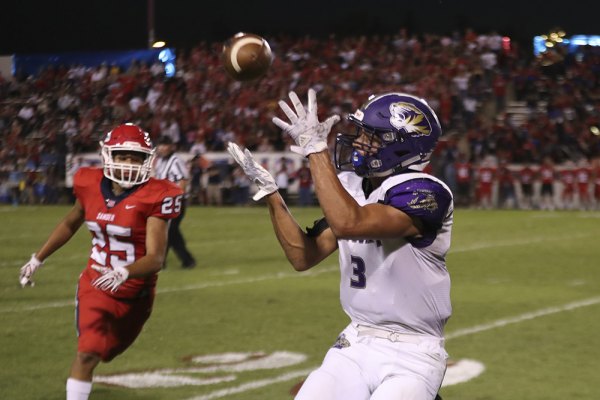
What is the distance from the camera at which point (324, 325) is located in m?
8.14

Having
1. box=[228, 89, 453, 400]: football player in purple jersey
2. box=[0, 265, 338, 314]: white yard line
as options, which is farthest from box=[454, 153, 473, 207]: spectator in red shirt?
box=[228, 89, 453, 400]: football player in purple jersey

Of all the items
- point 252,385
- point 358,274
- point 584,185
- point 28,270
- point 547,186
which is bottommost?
point 547,186

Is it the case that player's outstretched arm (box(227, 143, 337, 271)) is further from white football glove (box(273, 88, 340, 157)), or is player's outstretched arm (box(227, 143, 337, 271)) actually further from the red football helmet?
the red football helmet

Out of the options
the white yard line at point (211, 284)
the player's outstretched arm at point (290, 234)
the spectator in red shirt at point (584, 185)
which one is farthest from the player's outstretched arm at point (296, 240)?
the spectator in red shirt at point (584, 185)

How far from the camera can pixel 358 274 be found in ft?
11.3

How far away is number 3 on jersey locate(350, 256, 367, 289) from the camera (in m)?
3.43

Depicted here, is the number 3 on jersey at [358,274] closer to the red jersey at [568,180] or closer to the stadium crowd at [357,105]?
the stadium crowd at [357,105]

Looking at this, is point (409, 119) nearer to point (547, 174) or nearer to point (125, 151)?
point (125, 151)

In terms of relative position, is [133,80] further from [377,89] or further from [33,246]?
[33,246]

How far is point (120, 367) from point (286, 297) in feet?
9.96

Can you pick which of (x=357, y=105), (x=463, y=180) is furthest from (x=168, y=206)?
(x=357, y=105)

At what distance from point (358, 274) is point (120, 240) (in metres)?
1.96

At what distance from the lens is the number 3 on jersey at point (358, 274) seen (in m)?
3.43

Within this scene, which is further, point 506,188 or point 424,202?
point 506,188
